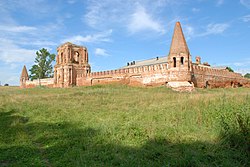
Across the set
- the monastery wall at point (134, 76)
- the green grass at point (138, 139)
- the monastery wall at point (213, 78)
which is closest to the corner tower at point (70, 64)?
the monastery wall at point (134, 76)

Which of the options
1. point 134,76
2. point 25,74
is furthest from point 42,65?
point 134,76

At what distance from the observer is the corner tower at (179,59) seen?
19.7 m

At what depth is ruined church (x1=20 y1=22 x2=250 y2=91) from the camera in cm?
1992

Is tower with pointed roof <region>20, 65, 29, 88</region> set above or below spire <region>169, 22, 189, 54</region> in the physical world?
below

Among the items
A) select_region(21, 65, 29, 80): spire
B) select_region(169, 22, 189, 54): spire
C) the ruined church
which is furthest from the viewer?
select_region(21, 65, 29, 80): spire

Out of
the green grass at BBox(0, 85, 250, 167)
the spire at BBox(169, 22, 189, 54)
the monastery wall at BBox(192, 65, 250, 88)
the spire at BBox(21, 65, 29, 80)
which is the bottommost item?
the green grass at BBox(0, 85, 250, 167)

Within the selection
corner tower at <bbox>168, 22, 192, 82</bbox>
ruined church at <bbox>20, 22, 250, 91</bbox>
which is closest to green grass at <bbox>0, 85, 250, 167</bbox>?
corner tower at <bbox>168, 22, 192, 82</bbox>

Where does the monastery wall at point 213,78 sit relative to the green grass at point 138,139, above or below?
above

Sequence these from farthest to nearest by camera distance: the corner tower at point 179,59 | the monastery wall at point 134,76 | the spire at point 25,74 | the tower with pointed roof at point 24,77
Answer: the spire at point 25,74, the tower with pointed roof at point 24,77, the monastery wall at point 134,76, the corner tower at point 179,59

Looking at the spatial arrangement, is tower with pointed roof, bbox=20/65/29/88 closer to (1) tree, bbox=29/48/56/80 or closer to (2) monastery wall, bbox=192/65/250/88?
(1) tree, bbox=29/48/56/80

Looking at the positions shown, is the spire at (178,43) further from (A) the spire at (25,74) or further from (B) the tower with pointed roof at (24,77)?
(A) the spire at (25,74)

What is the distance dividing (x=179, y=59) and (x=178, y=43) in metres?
1.69

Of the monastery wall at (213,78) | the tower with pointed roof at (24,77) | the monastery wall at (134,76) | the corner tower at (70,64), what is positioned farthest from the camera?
the tower with pointed roof at (24,77)

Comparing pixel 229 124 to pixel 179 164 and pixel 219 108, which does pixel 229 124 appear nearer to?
pixel 219 108
